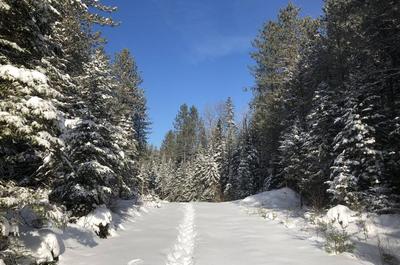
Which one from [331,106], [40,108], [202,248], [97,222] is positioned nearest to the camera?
[40,108]

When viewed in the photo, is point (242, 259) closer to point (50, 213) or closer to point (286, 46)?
point (50, 213)

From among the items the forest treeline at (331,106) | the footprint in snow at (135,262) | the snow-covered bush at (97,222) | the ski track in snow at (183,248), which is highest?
→ the forest treeline at (331,106)

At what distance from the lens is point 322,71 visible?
2558 cm

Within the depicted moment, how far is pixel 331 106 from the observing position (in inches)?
838

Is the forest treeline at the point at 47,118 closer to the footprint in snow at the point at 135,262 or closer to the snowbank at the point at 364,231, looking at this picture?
the footprint in snow at the point at 135,262

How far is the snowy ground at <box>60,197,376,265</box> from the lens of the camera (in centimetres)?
934

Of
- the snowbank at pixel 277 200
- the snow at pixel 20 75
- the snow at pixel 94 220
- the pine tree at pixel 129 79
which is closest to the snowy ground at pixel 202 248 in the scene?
the snow at pixel 94 220

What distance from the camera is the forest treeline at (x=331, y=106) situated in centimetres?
1591

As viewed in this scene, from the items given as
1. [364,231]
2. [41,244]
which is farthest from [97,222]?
[364,231]

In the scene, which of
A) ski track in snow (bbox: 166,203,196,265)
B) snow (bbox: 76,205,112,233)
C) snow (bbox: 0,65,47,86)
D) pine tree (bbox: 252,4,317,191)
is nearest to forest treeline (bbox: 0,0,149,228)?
snow (bbox: 0,65,47,86)

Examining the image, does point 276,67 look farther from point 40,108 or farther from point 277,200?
point 40,108

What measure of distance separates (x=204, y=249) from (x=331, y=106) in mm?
13225

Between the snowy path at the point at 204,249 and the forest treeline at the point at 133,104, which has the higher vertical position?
the forest treeline at the point at 133,104

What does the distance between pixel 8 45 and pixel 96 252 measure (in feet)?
19.0
